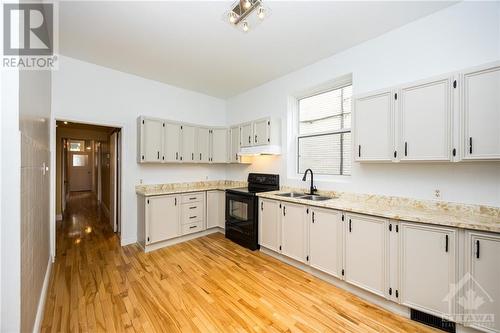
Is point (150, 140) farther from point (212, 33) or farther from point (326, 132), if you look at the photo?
point (326, 132)

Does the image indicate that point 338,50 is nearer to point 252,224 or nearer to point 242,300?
point 252,224

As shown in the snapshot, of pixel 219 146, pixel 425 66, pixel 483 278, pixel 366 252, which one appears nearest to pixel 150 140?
pixel 219 146

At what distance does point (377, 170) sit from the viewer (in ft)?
8.29

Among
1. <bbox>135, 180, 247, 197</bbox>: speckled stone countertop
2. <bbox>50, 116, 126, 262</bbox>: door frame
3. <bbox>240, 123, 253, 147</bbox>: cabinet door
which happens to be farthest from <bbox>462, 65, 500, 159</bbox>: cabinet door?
<bbox>50, 116, 126, 262</bbox>: door frame

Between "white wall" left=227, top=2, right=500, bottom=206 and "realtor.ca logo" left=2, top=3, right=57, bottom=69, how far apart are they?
10.4ft

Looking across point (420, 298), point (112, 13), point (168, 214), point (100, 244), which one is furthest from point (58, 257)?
point (420, 298)

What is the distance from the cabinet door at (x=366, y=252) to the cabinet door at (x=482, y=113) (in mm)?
961

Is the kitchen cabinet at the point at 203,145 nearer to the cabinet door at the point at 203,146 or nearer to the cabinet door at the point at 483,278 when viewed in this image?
the cabinet door at the point at 203,146

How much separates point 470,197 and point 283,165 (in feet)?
7.60

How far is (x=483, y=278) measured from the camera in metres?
1.56

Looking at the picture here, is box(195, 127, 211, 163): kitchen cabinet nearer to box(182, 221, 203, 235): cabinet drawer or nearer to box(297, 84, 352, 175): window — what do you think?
box(182, 221, 203, 235): cabinet drawer

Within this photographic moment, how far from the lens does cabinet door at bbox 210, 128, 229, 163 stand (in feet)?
14.5

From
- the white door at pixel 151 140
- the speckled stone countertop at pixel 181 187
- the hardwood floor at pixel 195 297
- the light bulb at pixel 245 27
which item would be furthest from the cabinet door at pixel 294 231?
the white door at pixel 151 140

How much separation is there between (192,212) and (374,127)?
319 centimetres
